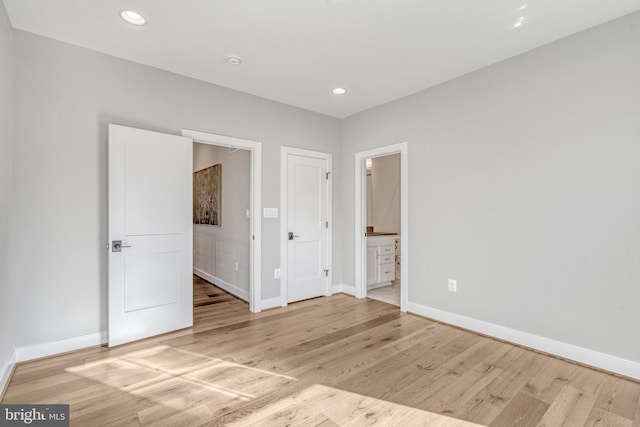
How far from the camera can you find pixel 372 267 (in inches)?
187

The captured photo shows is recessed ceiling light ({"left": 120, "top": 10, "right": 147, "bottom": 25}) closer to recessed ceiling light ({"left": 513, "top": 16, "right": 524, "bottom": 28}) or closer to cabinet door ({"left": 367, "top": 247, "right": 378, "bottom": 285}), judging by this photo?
recessed ceiling light ({"left": 513, "top": 16, "right": 524, "bottom": 28})

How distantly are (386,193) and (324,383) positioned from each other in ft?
18.3

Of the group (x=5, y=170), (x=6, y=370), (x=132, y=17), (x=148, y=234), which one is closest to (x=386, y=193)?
(x=148, y=234)

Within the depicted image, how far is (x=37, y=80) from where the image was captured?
8.32ft

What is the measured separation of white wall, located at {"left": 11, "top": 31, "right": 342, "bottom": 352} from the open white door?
16 cm

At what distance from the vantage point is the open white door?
2766 mm

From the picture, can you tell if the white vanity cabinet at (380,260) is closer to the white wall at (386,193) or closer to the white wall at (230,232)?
the white wall at (230,232)

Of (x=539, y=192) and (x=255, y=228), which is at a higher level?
(x=539, y=192)

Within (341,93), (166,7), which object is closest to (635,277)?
(341,93)

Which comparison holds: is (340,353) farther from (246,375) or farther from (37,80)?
(37,80)

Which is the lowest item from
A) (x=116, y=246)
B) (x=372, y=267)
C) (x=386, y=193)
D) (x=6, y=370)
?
(x=6, y=370)

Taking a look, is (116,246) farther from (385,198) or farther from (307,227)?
(385,198)

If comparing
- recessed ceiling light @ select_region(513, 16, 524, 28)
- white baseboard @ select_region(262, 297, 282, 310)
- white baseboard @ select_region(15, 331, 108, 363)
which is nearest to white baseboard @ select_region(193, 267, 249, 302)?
white baseboard @ select_region(262, 297, 282, 310)

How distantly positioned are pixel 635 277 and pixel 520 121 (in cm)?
151
